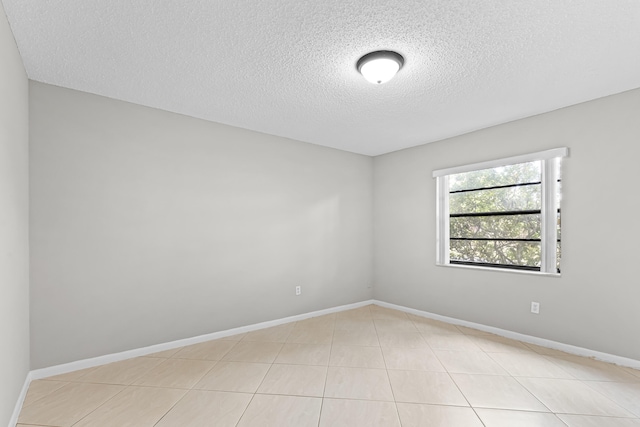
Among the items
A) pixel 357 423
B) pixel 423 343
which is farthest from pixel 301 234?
pixel 357 423

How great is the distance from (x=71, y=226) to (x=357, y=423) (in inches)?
108

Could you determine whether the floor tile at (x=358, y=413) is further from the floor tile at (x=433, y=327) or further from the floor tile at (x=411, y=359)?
the floor tile at (x=433, y=327)

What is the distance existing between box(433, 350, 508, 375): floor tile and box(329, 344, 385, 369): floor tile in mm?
579

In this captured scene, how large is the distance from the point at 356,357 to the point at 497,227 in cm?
233

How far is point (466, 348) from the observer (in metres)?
3.14

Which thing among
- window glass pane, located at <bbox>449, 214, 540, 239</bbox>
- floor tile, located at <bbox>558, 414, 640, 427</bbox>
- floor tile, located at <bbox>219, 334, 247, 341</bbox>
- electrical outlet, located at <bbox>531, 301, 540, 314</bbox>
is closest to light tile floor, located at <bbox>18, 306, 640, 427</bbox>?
floor tile, located at <bbox>558, 414, 640, 427</bbox>

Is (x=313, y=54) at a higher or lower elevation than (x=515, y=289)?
higher

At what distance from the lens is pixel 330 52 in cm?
216

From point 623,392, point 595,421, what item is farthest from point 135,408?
point 623,392

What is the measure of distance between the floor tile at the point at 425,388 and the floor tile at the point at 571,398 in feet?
1.89

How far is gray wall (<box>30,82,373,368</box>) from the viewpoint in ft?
8.43

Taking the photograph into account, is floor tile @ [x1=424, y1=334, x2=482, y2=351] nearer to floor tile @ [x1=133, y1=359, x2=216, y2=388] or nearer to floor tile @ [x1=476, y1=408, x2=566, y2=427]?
floor tile @ [x1=476, y1=408, x2=566, y2=427]

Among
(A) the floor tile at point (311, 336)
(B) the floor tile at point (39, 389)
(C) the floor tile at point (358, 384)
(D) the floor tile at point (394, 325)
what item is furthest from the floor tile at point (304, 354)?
(B) the floor tile at point (39, 389)

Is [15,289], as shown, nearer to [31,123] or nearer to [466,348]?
[31,123]
